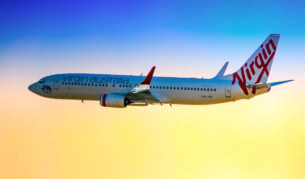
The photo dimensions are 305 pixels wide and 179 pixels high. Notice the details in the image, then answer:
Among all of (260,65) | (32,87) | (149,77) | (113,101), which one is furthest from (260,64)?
(32,87)

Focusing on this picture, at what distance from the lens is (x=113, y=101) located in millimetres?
49812

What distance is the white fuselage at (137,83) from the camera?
4881 centimetres

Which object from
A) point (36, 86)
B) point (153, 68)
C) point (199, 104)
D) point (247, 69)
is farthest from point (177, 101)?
point (36, 86)

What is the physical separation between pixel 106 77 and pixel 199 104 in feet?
40.2

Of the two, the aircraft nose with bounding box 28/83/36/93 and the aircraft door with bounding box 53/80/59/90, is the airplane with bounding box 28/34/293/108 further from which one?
the aircraft nose with bounding box 28/83/36/93

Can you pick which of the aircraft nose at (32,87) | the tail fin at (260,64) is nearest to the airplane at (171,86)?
the tail fin at (260,64)

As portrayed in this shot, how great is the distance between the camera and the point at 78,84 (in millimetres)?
53969

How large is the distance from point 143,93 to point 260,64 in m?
13.9

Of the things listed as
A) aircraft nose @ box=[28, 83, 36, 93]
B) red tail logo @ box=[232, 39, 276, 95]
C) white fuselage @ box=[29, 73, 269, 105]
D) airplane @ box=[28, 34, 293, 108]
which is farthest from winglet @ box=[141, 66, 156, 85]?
aircraft nose @ box=[28, 83, 36, 93]

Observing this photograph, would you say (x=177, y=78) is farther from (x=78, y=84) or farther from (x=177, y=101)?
(x=78, y=84)

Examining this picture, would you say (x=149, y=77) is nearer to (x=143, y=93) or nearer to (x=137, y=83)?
(x=143, y=93)

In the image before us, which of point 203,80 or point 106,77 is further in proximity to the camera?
point 106,77

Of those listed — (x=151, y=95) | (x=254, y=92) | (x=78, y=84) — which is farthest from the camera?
(x=78, y=84)

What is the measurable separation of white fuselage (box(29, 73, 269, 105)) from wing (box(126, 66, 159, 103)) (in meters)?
0.51
